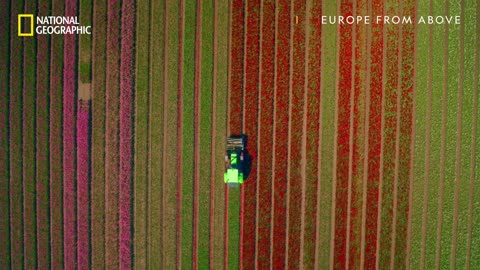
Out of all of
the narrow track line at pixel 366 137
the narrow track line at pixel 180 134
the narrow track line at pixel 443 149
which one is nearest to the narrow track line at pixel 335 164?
the narrow track line at pixel 366 137

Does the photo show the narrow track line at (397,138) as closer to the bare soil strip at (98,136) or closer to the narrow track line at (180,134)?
the narrow track line at (180,134)

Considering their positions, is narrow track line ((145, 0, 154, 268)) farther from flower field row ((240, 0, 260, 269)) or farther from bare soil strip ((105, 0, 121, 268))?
flower field row ((240, 0, 260, 269))

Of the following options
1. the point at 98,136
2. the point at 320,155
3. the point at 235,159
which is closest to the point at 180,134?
the point at 235,159

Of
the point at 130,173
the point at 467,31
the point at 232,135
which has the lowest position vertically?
the point at 130,173

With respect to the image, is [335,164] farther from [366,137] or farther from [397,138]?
[397,138]

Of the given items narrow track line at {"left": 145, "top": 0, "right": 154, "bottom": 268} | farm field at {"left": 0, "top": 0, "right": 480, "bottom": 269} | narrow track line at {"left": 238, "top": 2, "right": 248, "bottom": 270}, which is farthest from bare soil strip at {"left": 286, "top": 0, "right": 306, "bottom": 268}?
narrow track line at {"left": 145, "top": 0, "right": 154, "bottom": 268}

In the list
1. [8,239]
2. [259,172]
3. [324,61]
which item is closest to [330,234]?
[259,172]

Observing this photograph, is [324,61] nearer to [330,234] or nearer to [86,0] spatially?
[330,234]
